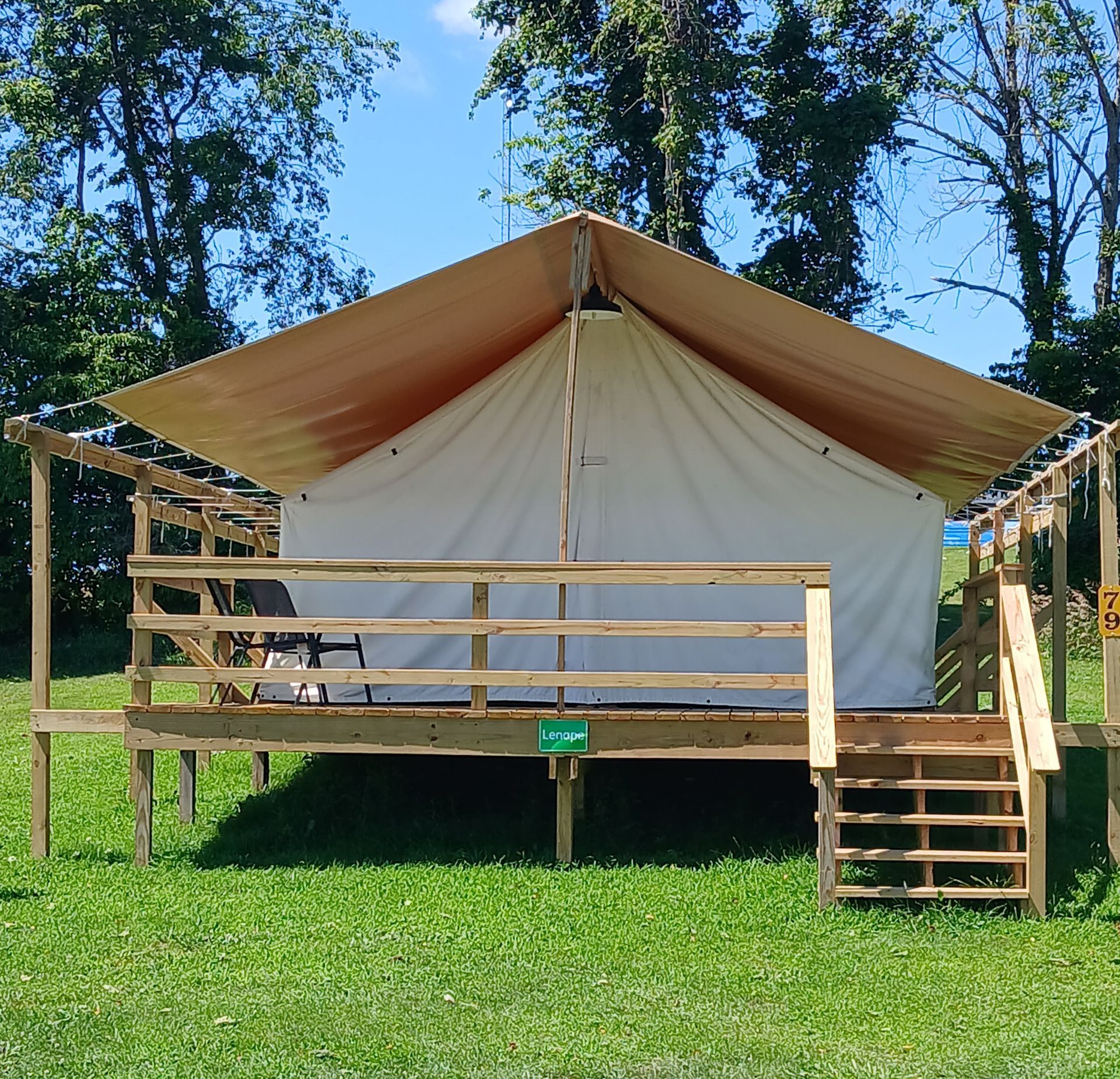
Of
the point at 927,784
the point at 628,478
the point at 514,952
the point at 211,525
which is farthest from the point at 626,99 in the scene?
the point at 514,952

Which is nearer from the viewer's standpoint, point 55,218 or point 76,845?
point 76,845

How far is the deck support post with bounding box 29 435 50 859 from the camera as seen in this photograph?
6270 millimetres

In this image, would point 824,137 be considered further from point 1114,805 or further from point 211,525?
point 1114,805

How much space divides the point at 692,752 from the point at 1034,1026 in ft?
7.61

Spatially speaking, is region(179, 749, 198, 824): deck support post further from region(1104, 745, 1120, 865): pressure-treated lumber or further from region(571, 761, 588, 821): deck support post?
region(1104, 745, 1120, 865): pressure-treated lumber

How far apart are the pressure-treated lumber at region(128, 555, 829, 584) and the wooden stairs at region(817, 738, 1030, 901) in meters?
1.07

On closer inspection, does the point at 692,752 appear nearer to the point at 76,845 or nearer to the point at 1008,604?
the point at 1008,604

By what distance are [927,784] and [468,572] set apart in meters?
2.45

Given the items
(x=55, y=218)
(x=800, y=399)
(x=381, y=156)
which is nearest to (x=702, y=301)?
(x=800, y=399)

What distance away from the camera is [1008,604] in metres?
6.00

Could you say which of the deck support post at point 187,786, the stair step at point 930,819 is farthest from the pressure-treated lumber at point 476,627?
the deck support post at point 187,786

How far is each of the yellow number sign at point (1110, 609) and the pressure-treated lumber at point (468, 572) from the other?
156cm

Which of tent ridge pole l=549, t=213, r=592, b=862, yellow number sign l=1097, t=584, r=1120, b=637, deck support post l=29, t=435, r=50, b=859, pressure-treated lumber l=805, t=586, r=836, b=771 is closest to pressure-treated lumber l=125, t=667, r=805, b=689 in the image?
tent ridge pole l=549, t=213, r=592, b=862

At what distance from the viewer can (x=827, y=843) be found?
17.7 feet
